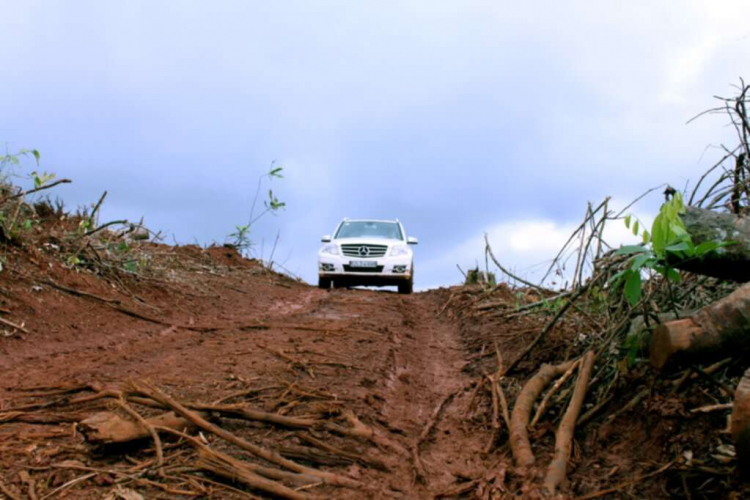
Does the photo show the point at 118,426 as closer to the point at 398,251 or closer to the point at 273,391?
the point at 273,391

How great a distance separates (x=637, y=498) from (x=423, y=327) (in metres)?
6.50

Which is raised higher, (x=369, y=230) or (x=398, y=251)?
(x=369, y=230)

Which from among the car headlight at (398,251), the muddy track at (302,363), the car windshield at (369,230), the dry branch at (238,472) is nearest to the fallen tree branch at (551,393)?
the muddy track at (302,363)

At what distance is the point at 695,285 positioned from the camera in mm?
5098

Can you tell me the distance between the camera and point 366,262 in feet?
53.1

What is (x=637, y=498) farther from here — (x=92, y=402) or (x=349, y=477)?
(x=92, y=402)

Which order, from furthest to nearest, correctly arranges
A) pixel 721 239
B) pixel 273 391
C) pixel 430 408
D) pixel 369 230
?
pixel 369 230 → pixel 430 408 → pixel 273 391 → pixel 721 239

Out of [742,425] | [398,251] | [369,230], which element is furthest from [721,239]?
[369,230]

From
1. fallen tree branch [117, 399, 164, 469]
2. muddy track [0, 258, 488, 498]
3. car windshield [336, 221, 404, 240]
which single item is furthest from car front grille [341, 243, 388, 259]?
fallen tree branch [117, 399, 164, 469]

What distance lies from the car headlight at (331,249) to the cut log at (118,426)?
12210 mm

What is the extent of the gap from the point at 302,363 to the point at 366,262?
33.3ft

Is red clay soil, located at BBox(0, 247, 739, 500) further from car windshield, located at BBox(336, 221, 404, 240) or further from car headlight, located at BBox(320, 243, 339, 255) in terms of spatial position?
car windshield, located at BBox(336, 221, 404, 240)

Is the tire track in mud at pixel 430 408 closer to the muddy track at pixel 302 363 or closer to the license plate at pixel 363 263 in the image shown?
the muddy track at pixel 302 363

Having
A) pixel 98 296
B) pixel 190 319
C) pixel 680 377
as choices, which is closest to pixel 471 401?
pixel 680 377
